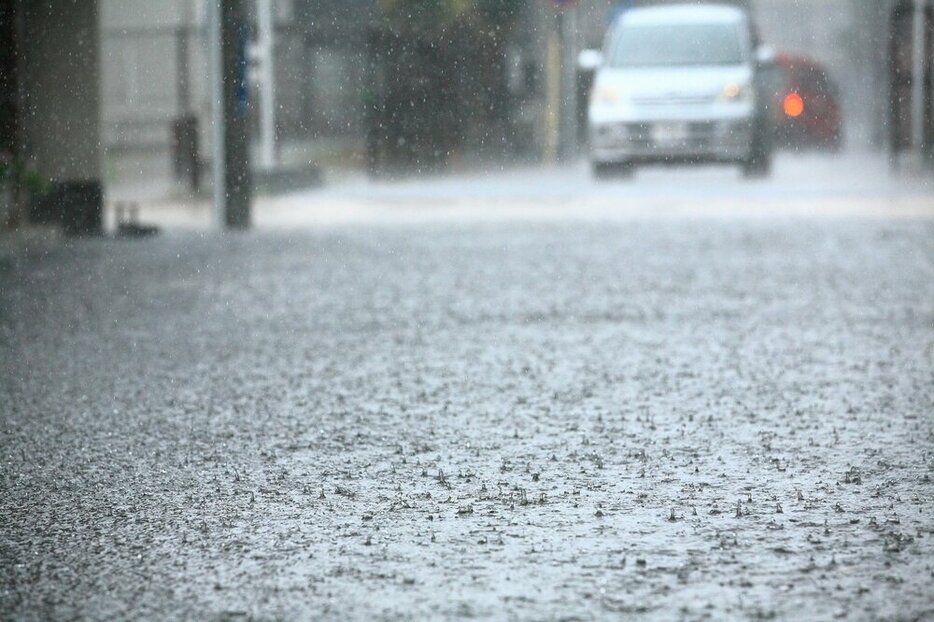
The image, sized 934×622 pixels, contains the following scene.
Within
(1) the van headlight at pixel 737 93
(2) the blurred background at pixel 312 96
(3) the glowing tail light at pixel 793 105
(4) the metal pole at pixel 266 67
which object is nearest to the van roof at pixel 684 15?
(2) the blurred background at pixel 312 96

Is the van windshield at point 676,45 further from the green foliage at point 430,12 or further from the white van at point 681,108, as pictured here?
the green foliage at point 430,12

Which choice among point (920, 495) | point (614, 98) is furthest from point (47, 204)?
point (920, 495)

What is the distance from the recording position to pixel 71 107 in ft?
48.0

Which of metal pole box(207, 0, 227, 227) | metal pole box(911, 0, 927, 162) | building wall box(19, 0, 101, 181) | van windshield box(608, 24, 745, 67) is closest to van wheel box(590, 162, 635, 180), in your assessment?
van windshield box(608, 24, 745, 67)

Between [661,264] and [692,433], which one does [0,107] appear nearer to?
[661,264]

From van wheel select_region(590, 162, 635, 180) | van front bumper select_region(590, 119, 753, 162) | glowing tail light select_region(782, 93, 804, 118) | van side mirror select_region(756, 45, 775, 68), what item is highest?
van side mirror select_region(756, 45, 775, 68)

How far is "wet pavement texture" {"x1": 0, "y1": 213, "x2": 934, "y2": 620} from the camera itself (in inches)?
166

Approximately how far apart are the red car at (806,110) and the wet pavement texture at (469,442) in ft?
79.7

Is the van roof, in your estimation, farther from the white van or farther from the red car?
the red car

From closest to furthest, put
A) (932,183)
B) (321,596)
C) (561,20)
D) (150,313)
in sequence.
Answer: (321,596)
(150,313)
(932,183)
(561,20)

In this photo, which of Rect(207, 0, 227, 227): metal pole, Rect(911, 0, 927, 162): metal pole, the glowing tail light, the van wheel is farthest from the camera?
the glowing tail light

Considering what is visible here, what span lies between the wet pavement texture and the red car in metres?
24.3

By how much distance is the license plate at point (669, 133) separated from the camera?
21.4 meters

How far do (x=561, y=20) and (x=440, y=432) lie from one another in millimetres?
28684
